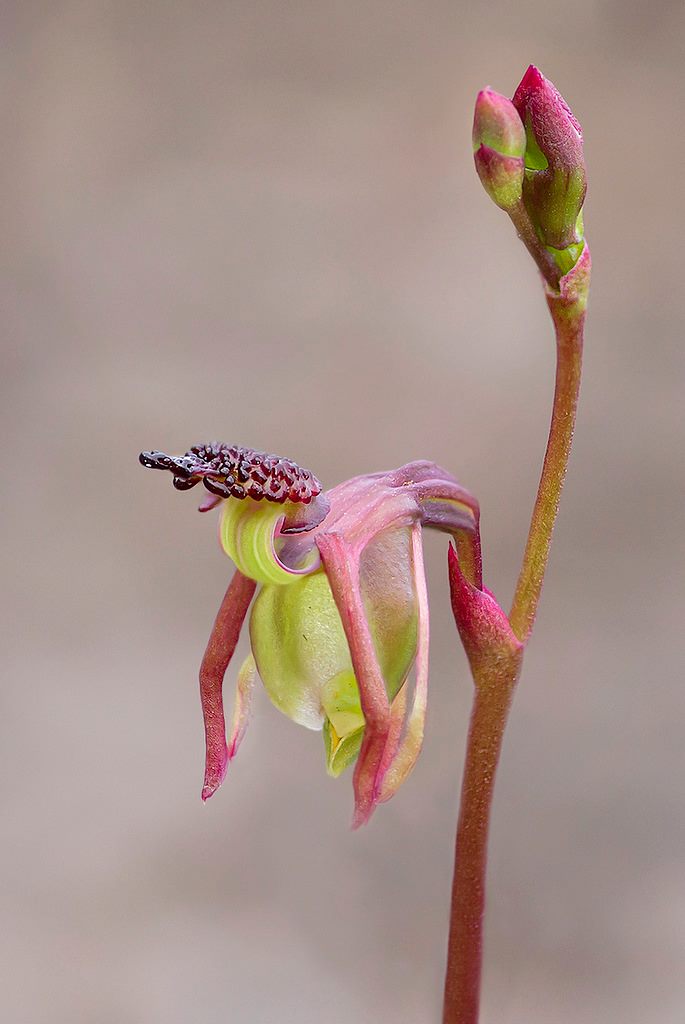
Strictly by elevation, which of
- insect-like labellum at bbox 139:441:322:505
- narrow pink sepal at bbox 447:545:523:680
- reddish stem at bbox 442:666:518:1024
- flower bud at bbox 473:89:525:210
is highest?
flower bud at bbox 473:89:525:210

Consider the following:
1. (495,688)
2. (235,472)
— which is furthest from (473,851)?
(235,472)

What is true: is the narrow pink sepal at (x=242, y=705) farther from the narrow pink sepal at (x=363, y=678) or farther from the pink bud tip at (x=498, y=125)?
the pink bud tip at (x=498, y=125)

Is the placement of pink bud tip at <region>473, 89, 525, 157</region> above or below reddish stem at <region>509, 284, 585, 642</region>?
above

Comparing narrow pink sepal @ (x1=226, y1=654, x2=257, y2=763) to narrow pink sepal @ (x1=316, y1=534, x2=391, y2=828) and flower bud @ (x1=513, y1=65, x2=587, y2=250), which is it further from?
flower bud @ (x1=513, y1=65, x2=587, y2=250)

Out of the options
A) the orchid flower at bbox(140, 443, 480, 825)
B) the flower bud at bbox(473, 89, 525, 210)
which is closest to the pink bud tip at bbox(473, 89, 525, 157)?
the flower bud at bbox(473, 89, 525, 210)

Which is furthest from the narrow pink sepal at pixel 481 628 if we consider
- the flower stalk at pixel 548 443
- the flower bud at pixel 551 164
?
the flower bud at pixel 551 164

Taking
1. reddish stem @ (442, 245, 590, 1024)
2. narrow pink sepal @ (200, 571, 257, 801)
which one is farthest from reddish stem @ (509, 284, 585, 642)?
narrow pink sepal @ (200, 571, 257, 801)
